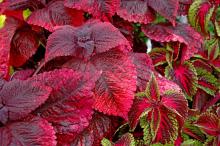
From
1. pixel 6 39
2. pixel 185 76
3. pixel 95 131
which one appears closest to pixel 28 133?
pixel 95 131

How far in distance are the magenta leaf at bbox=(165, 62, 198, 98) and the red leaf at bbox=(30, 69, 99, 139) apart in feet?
1.17

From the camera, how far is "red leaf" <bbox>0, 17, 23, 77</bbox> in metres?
1.07

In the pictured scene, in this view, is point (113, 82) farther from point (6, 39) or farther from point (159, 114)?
point (6, 39)

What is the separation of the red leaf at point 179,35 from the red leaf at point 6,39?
0.33m

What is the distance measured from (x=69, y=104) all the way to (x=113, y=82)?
0.40ft

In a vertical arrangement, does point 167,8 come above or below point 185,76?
above

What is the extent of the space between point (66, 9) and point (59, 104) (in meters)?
0.35

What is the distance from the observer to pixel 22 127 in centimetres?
79

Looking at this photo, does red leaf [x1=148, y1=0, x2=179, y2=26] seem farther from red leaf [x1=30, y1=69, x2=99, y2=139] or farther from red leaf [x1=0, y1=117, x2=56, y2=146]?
red leaf [x1=0, y1=117, x2=56, y2=146]

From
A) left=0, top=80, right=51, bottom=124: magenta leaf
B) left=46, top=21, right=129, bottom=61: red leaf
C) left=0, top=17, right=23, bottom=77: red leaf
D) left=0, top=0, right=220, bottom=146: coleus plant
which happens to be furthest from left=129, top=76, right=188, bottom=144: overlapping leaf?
left=0, top=17, right=23, bottom=77: red leaf

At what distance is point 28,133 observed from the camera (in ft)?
2.55

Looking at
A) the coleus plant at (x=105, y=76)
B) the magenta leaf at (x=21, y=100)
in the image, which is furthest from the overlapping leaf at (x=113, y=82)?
the magenta leaf at (x=21, y=100)

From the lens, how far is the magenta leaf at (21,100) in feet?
2.60

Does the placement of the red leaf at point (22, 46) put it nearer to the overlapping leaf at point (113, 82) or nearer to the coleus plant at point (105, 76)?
the coleus plant at point (105, 76)
